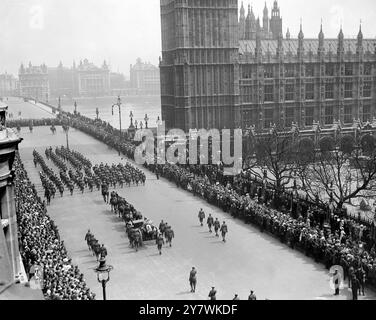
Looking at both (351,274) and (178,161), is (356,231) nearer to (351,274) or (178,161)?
(351,274)

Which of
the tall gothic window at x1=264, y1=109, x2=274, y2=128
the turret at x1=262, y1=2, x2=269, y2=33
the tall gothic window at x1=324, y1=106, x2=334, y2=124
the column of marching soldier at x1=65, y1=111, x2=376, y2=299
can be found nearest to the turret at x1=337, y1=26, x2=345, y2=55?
the tall gothic window at x1=324, y1=106, x2=334, y2=124

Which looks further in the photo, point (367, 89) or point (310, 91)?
point (367, 89)

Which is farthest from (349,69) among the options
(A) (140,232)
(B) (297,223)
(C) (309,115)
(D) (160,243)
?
(D) (160,243)

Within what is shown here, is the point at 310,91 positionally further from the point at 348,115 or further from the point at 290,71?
the point at 348,115

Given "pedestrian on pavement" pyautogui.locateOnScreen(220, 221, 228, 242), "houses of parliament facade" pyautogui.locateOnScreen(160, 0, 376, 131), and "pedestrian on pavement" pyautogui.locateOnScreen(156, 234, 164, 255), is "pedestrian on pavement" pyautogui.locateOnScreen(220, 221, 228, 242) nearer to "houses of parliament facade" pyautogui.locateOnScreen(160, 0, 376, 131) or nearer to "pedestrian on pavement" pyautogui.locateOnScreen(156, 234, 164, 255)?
"pedestrian on pavement" pyautogui.locateOnScreen(156, 234, 164, 255)

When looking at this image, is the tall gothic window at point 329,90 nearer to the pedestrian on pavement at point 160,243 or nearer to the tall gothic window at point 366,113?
the tall gothic window at point 366,113
